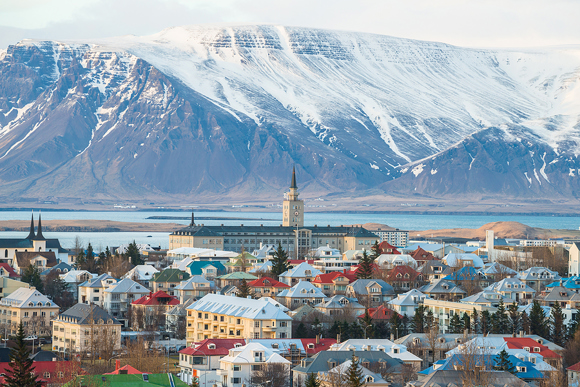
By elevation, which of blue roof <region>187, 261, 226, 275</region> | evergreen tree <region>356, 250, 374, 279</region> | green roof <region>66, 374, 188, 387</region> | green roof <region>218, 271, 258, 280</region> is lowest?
green roof <region>66, 374, 188, 387</region>

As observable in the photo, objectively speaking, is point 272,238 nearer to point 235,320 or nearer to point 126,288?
point 126,288

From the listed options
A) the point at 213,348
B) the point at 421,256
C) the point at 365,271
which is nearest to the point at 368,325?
the point at 213,348

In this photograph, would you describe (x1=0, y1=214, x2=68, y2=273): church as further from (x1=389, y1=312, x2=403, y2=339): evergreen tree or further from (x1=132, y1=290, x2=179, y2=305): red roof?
(x1=389, y1=312, x2=403, y2=339): evergreen tree

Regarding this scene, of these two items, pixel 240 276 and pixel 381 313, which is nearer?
pixel 381 313

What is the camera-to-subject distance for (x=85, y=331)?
79812mm

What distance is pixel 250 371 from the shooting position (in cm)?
6353

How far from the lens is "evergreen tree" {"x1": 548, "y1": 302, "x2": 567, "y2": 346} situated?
77500mm

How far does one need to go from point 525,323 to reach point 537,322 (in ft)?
3.19

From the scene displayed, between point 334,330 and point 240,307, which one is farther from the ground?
point 240,307

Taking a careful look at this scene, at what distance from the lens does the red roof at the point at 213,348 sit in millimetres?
67938

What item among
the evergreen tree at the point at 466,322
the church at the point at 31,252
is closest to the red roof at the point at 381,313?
the evergreen tree at the point at 466,322

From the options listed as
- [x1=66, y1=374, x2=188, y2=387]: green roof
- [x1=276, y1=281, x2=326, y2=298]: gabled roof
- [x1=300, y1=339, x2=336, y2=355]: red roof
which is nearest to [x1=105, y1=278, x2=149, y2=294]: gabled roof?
[x1=276, y1=281, x2=326, y2=298]: gabled roof

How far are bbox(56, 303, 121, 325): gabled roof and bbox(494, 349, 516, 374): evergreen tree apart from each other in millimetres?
29173

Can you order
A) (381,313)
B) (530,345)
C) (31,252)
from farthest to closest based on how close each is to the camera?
1. (31,252)
2. (381,313)
3. (530,345)
